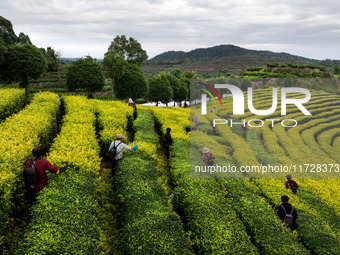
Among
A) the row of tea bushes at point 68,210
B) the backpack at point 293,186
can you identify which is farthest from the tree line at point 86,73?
the backpack at point 293,186

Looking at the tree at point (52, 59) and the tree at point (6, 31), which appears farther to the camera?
the tree at point (52, 59)

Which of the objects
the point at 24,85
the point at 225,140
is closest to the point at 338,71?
the point at 225,140

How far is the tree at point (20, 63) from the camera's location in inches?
946

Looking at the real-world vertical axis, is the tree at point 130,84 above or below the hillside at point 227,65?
below

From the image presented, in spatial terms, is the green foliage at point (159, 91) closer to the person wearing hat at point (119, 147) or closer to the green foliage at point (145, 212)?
the green foliage at point (145, 212)

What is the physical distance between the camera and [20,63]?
2406cm

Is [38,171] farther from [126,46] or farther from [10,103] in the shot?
[126,46]

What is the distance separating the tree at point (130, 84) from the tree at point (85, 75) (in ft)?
9.74

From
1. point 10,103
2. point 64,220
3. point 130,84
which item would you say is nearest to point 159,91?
point 130,84

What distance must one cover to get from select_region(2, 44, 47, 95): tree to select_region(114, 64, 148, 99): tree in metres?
9.95

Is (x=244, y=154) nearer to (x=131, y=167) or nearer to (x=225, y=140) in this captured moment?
(x=225, y=140)

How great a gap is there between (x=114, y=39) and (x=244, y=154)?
52.7m

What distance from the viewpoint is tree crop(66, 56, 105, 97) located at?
28.2m

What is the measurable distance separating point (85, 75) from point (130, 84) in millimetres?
5767
